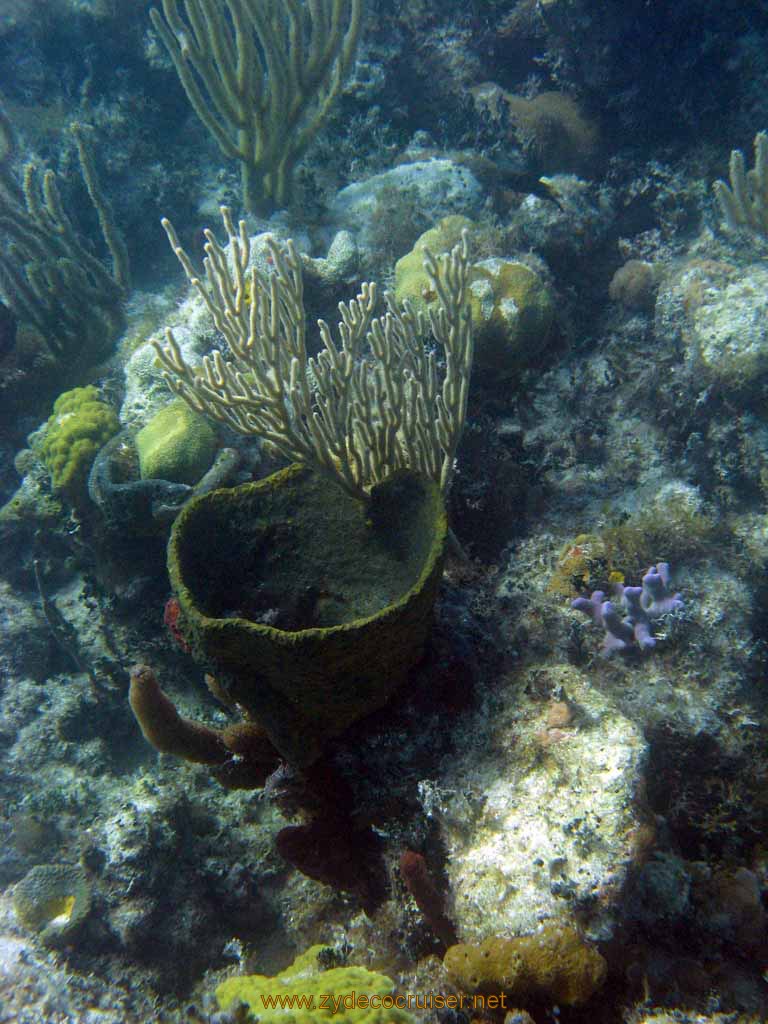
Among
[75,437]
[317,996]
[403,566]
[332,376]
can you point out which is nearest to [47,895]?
[317,996]

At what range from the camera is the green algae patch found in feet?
7.24

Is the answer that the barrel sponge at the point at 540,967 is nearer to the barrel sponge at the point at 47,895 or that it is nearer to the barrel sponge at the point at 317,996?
the barrel sponge at the point at 317,996

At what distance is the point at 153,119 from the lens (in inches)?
308

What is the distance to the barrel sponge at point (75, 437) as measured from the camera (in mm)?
4598

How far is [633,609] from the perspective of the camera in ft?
10.1

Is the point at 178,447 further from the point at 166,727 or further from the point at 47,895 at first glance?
the point at 47,895

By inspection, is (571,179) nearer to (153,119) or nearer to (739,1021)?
(153,119)

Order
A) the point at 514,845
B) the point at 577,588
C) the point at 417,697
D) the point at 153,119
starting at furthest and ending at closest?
1. the point at 153,119
2. the point at 577,588
3. the point at 417,697
4. the point at 514,845

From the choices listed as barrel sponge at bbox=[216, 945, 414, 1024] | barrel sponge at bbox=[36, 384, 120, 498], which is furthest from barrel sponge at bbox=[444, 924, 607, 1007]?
barrel sponge at bbox=[36, 384, 120, 498]

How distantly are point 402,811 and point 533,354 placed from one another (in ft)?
11.1

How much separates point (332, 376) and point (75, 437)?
9.60ft

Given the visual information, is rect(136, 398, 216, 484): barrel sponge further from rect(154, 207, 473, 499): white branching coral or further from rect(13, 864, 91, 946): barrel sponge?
rect(13, 864, 91, 946): barrel sponge

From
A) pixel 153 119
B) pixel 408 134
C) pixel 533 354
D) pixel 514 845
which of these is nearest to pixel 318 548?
pixel 514 845

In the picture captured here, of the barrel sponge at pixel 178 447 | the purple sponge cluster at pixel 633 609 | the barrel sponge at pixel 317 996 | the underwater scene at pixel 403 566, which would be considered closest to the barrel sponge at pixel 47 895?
the underwater scene at pixel 403 566
